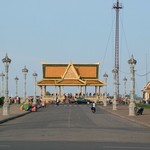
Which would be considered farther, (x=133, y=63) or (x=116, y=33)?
(x=116, y=33)

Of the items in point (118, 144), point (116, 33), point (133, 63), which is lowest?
point (118, 144)

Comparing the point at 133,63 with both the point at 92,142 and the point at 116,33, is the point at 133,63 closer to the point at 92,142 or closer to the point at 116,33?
the point at 92,142

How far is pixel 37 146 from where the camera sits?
18156 millimetres

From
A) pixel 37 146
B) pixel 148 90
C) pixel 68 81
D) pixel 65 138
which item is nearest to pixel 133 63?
pixel 65 138

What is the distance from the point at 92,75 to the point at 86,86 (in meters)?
3.81

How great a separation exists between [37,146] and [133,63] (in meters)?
35.8

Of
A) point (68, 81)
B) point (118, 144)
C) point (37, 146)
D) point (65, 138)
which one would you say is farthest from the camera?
point (68, 81)

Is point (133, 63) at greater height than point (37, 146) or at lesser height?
greater

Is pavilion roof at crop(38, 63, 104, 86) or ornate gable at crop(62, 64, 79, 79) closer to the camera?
pavilion roof at crop(38, 63, 104, 86)

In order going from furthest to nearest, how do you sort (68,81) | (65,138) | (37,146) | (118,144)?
1. (68,81)
2. (65,138)
3. (118,144)
4. (37,146)

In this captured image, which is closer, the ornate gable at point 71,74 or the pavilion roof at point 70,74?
the pavilion roof at point 70,74

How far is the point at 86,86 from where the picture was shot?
401 ft

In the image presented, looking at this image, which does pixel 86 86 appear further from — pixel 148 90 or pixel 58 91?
pixel 148 90

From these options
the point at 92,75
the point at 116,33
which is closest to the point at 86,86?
the point at 92,75
